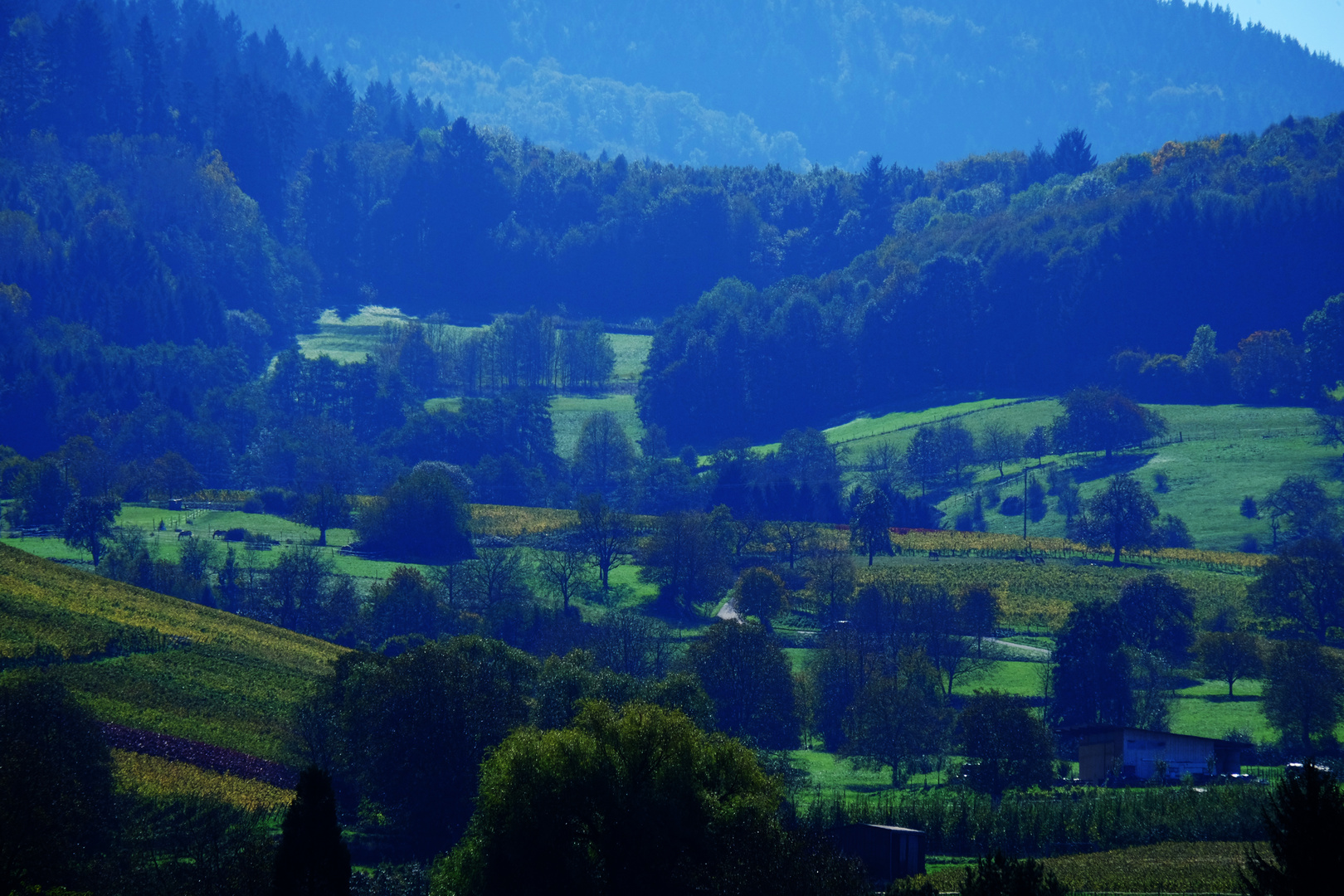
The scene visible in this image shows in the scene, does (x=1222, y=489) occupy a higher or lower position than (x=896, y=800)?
higher

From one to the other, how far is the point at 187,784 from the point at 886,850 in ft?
88.8

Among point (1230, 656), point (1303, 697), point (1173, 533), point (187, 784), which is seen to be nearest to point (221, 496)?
point (1173, 533)

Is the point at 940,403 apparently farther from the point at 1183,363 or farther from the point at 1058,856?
the point at 1058,856

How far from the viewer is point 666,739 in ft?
160

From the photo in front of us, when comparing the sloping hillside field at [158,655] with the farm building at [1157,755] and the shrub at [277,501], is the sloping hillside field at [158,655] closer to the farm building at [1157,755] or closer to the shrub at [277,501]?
the farm building at [1157,755]

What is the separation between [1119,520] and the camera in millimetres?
126625

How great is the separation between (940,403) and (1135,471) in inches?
1589

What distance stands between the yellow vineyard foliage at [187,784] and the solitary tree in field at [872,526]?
232ft

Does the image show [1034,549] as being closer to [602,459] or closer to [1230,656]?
[1230,656]

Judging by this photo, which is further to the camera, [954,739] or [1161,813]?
[954,739]

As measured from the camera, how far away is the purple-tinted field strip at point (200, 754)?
65.0 metres

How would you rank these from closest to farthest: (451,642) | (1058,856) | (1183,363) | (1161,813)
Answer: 1. (1058,856)
2. (1161,813)
3. (451,642)
4. (1183,363)

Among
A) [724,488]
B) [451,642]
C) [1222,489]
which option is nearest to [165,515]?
[724,488]

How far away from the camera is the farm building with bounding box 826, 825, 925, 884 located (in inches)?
2114
